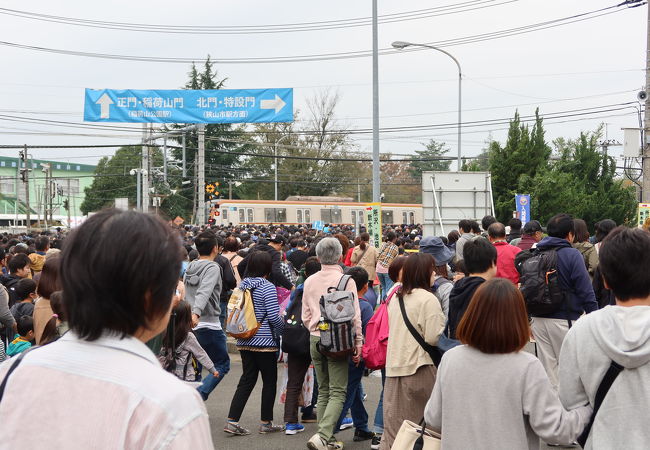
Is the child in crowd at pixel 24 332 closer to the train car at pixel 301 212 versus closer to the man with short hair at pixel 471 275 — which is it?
the man with short hair at pixel 471 275

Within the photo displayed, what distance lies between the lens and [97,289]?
185 cm

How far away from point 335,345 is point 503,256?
2.91 m

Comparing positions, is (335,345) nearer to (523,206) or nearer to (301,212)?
(523,206)

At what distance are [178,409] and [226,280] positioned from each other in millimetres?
9398

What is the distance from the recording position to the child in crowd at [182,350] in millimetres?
Answer: 6766

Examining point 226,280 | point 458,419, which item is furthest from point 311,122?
point 458,419

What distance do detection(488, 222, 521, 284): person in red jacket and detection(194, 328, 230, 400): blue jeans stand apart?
3.32 meters

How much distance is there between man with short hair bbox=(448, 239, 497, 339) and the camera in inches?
221

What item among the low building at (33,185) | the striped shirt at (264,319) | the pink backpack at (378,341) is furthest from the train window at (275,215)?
the low building at (33,185)

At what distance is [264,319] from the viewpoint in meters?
7.92

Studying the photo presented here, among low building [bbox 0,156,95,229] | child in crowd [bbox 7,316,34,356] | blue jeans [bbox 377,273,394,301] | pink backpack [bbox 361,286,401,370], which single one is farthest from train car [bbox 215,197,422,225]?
low building [bbox 0,156,95,229]

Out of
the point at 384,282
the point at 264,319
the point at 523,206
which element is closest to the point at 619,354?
the point at 264,319

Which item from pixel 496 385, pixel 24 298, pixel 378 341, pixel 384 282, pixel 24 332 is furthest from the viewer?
pixel 384 282

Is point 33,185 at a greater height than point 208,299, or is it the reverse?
point 33,185
